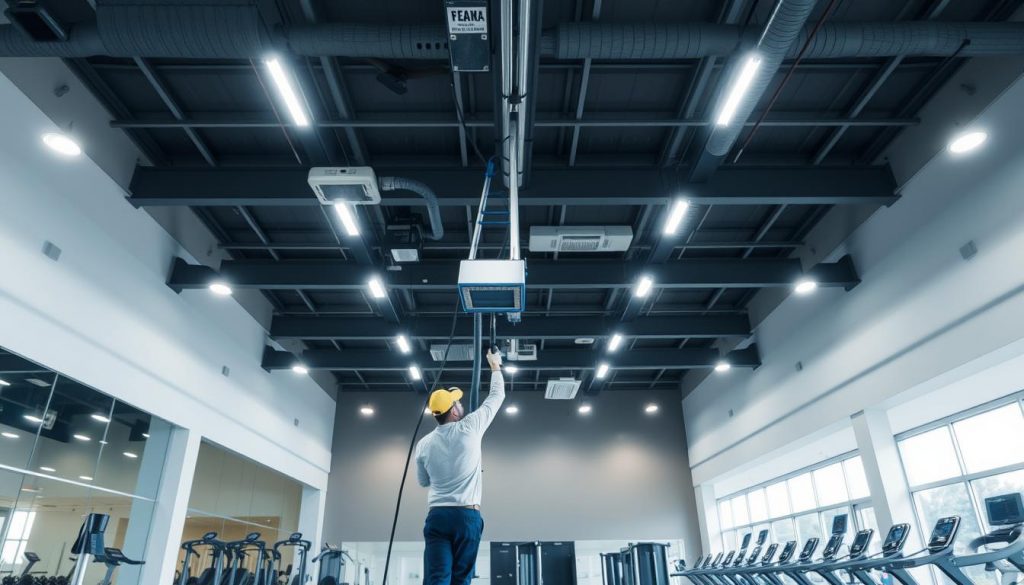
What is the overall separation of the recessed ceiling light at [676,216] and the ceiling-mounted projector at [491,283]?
4032mm

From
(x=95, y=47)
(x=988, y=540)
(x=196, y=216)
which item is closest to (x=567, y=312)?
(x=196, y=216)

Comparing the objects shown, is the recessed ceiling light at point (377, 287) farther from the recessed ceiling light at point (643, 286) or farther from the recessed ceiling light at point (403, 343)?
the recessed ceiling light at point (643, 286)

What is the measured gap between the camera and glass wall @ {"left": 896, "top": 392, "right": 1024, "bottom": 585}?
7852 millimetres

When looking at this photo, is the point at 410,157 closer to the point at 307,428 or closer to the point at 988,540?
the point at 988,540

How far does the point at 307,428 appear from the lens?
13.7 meters

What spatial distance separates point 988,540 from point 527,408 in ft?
38.1

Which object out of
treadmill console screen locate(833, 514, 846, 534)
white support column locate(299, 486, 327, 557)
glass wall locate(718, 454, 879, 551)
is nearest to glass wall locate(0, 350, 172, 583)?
white support column locate(299, 486, 327, 557)

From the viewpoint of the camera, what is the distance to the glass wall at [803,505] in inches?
425

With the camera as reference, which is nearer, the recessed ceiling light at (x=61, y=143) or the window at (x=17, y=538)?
the window at (x=17, y=538)

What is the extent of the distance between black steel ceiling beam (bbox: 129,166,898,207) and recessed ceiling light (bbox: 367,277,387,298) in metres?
2.02

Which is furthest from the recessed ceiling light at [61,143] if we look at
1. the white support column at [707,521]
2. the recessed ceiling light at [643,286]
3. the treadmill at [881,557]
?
the white support column at [707,521]

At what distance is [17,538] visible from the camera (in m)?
6.06

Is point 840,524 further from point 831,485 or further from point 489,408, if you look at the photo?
point 489,408

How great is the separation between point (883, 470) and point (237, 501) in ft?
35.3
